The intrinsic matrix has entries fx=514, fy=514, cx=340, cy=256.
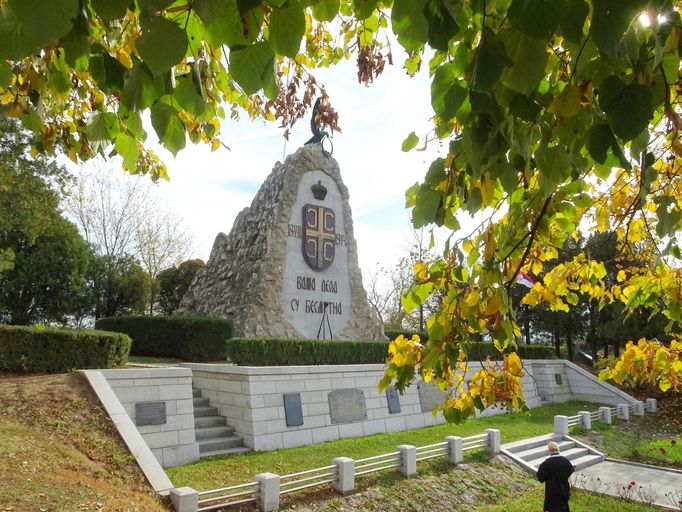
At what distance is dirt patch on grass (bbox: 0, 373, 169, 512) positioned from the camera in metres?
5.40

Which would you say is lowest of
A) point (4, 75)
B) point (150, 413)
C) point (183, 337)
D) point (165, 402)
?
point (150, 413)

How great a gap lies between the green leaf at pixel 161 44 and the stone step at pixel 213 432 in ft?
A: 32.2

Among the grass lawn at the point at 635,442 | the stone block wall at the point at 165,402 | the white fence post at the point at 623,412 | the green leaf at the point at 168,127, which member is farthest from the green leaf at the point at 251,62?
the white fence post at the point at 623,412

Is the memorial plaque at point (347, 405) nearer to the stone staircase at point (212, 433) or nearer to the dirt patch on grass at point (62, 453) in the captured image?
the stone staircase at point (212, 433)

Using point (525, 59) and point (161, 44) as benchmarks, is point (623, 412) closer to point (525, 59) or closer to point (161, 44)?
point (525, 59)

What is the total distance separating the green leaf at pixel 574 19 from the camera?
4.14 feet

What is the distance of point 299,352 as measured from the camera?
12156mm

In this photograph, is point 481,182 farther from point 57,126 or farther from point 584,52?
point 57,126

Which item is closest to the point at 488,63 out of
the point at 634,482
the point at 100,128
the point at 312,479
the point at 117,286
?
the point at 100,128

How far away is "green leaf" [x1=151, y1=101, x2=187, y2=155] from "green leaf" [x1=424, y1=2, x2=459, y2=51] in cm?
83

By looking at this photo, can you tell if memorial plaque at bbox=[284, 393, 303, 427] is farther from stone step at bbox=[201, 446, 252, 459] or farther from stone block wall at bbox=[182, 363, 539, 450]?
stone step at bbox=[201, 446, 252, 459]

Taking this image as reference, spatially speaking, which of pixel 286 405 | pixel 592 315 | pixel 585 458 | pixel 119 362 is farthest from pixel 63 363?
pixel 592 315

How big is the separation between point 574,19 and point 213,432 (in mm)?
10362

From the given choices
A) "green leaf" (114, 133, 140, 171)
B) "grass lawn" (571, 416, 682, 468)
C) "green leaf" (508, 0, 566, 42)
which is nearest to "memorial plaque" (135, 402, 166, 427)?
"green leaf" (114, 133, 140, 171)
